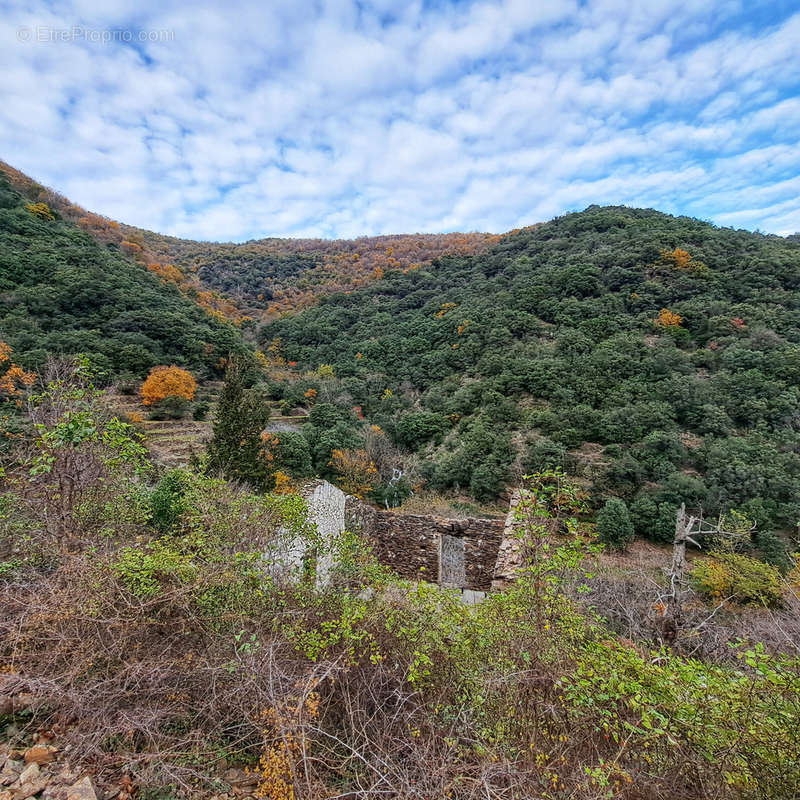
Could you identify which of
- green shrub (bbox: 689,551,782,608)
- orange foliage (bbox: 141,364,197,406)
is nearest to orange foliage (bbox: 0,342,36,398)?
orange foliage (bbox: 141,364,197,406)

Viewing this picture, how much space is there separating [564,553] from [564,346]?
19975 millimetres

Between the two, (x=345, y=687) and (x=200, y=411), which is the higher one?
(x=345, y=687)

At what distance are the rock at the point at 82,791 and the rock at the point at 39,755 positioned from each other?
1.05ft

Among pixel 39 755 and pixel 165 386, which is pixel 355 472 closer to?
pixel 165 386

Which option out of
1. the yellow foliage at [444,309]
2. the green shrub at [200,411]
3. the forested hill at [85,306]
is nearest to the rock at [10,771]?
the forested hill at [85,306]

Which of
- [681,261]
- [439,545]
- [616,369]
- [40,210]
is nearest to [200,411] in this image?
[439,545]

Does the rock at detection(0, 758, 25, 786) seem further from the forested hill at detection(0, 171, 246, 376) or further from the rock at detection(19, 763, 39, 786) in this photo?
the forested hill at detection(0, 171, 246, 376)

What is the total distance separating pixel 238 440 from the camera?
13062mm

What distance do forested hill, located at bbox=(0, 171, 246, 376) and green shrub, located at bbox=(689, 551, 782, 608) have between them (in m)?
22.7

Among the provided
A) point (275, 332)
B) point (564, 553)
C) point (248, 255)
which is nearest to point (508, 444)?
point (564, 553)

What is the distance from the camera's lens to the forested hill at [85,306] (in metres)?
17.3

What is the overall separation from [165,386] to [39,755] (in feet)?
62.8

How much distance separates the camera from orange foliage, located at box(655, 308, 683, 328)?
19.2 metres

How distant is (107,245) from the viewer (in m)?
28.6
